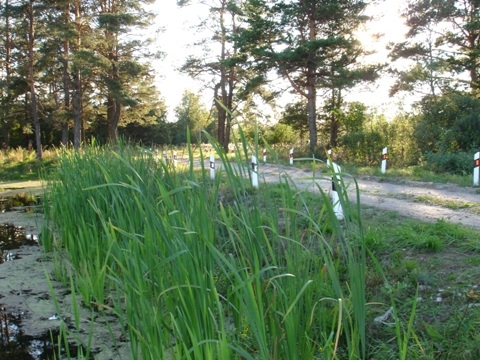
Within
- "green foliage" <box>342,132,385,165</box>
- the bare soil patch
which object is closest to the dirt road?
the bare soil patch

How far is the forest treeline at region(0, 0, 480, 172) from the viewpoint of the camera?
48.6ft

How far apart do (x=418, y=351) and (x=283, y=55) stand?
1604 cm

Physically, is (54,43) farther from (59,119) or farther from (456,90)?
(456,90)

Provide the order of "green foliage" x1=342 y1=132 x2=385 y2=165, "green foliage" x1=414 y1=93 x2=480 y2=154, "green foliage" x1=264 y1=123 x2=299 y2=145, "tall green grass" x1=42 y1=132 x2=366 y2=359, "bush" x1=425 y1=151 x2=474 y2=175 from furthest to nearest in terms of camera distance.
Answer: "green foliage" x1=264 y1=123 x2=299 y2=145 → "green foliage" x1=342 y1=132 x2=385 y2=165 → "green foliage" x1=414 y1=93 x2=480 y2=154 → "bush" x1=425 y1=151 x2=474 y2=175 → "tall green grass" x1=42 y1=132 x2=366 y2=359

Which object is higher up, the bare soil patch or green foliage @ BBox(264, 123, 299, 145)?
green foliage @ BBox(264, 123, 299, 145)

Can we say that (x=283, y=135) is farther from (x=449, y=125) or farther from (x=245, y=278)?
(x=245, y=278)

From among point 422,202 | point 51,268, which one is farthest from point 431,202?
point 51,268

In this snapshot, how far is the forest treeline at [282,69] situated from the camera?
48.6 ft

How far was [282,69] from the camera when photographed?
713 inches

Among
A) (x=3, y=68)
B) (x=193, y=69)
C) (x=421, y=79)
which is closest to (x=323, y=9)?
(x=421, y=79)

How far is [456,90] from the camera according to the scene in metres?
18.4

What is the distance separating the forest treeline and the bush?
0.05m

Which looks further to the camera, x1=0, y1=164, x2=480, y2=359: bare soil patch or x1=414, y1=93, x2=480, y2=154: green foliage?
x1=414, y1=93, x2=480, y2=154: green foliage

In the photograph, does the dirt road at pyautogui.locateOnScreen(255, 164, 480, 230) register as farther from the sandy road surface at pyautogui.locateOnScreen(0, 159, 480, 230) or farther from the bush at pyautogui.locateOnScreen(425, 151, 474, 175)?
Result: the bush at pyautogui.locateOnScreen(425, 151, 474, 175)
